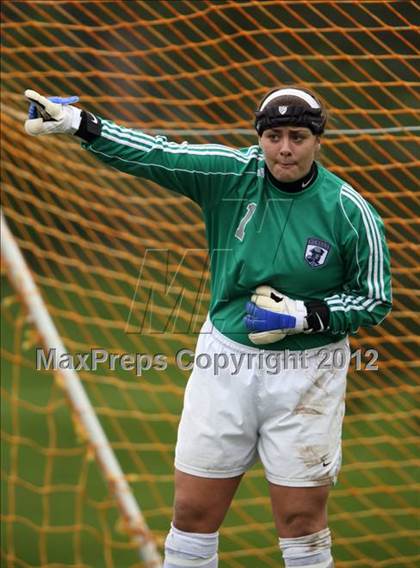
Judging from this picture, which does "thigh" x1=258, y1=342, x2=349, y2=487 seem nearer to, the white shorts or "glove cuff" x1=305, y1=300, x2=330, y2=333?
the white shorts

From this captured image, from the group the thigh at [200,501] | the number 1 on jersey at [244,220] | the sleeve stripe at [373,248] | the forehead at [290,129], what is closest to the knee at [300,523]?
the thigh at [200,501]

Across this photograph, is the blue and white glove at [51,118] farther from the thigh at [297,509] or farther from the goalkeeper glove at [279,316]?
the thigh at [297,509]

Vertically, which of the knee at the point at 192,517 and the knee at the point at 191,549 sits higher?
the knee at the point at 192,517

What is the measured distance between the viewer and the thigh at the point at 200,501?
2824 mm

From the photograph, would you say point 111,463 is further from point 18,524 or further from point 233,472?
point 18,524

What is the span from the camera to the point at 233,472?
283cm

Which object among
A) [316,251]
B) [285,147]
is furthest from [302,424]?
[285,147]

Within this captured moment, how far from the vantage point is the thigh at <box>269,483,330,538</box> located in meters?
2.79

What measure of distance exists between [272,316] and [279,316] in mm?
17

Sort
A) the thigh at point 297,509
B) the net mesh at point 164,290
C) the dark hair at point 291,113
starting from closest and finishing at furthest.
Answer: the dark hair at point 291,113 < the thigh at point 297,509 < the net mesh at point 164,290

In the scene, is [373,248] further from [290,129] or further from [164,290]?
[164,290]

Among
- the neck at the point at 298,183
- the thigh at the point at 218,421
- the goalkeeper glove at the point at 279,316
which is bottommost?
the thigh at the point at 218,421

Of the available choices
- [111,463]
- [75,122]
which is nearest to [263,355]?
[111,463]

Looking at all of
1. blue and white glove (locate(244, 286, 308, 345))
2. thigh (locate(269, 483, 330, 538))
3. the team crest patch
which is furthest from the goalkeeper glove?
thigh (locate(269, 483, 330, 538))
